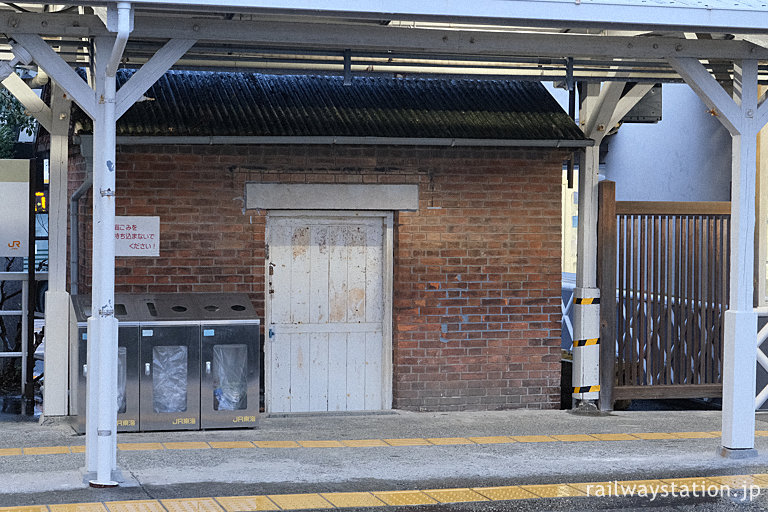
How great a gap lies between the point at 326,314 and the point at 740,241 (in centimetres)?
412

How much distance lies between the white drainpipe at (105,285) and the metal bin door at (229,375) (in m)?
2.17

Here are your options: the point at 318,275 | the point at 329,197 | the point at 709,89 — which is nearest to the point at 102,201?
the point at 329,197

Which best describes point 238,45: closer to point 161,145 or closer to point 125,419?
point 161,145

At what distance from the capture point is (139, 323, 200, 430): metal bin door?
29.6 ft

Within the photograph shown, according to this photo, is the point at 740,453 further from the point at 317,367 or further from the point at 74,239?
the point at 74,239

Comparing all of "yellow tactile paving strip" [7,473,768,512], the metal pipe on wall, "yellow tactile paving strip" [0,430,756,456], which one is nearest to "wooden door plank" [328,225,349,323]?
"yellow tactile paving strip" [0,430,756,456]

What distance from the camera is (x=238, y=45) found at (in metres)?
8.05

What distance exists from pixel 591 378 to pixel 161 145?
498 centimetres

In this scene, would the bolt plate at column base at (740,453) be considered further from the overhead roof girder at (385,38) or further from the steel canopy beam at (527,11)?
the steel canopy beam at (527,11)

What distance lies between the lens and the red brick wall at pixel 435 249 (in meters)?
9.74

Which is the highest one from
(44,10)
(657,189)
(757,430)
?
(44,10)

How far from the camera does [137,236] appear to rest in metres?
9.55

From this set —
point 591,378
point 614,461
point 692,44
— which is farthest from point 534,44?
point 591,378

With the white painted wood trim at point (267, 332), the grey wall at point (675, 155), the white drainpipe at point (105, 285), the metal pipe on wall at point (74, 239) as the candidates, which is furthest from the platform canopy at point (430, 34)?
the grey wall at point (675, 155)
